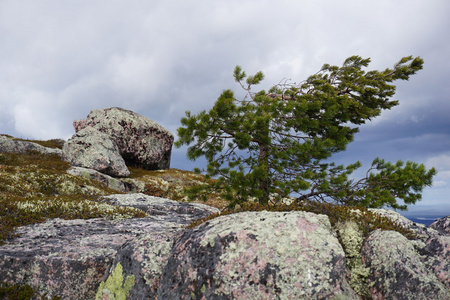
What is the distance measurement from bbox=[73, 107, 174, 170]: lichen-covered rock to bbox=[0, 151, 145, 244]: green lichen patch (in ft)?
38.3

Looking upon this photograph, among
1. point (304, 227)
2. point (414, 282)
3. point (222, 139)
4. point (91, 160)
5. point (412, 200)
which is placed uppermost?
point (91, 160)

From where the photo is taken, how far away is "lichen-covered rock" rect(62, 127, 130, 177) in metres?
27.4

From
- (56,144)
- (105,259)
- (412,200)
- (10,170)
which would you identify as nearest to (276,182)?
(412,200)

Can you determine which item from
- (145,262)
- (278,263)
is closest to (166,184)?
(145,262)

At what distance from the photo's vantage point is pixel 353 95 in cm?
1697

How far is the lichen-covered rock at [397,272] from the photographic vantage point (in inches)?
172

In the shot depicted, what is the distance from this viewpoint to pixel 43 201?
12242 mm

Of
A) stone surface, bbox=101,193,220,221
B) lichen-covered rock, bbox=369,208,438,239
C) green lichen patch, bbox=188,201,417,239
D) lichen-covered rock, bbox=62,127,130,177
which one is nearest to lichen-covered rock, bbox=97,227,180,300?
green lichen patch, bbox=188,201,417,239

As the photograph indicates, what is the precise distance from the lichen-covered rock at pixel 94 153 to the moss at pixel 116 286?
23.0m

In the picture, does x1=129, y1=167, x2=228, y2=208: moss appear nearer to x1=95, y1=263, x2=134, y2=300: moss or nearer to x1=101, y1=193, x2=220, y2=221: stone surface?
x1=101, y1=193, x2=220, y2=221: stone surface

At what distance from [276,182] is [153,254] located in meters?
7.89

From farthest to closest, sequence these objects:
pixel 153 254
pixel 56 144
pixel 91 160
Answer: pixel 56 144
pixel 91 160
pixel 153 254

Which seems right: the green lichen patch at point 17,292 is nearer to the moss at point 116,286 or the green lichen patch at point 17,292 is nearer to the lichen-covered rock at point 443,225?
the moss at point 116,286

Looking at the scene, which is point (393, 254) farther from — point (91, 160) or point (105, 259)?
point (91, 160)
